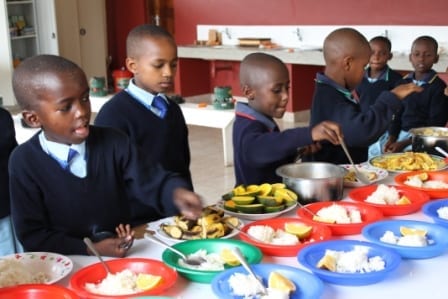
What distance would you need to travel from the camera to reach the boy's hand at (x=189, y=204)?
1.53 meters

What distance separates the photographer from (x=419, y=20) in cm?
583

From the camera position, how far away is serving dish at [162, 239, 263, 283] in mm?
1286

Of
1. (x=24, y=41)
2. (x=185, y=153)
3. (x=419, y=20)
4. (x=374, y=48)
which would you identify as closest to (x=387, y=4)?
(x=419, y=20)

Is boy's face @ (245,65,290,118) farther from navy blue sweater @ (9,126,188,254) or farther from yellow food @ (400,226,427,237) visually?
yellow food @ (400,226,427,237)

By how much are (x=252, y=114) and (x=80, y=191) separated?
72cm

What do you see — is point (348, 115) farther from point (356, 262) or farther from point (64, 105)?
point (64, 105)

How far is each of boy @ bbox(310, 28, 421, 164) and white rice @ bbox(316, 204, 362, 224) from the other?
0.49 metres

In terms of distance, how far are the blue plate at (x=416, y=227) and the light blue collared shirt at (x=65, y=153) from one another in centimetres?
76

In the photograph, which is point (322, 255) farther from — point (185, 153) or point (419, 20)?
point (419, 20)

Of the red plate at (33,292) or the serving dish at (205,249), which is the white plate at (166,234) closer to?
the serving dish at (205,249)

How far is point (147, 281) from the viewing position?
4.14 feet

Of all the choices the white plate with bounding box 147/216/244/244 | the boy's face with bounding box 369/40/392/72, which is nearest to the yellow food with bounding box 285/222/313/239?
the white plate with bounding box 147/216/244/244

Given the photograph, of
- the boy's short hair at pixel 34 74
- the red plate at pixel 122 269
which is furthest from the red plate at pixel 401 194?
the boy's short hair at pixel 34 74

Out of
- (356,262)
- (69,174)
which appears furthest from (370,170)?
(69,174)
